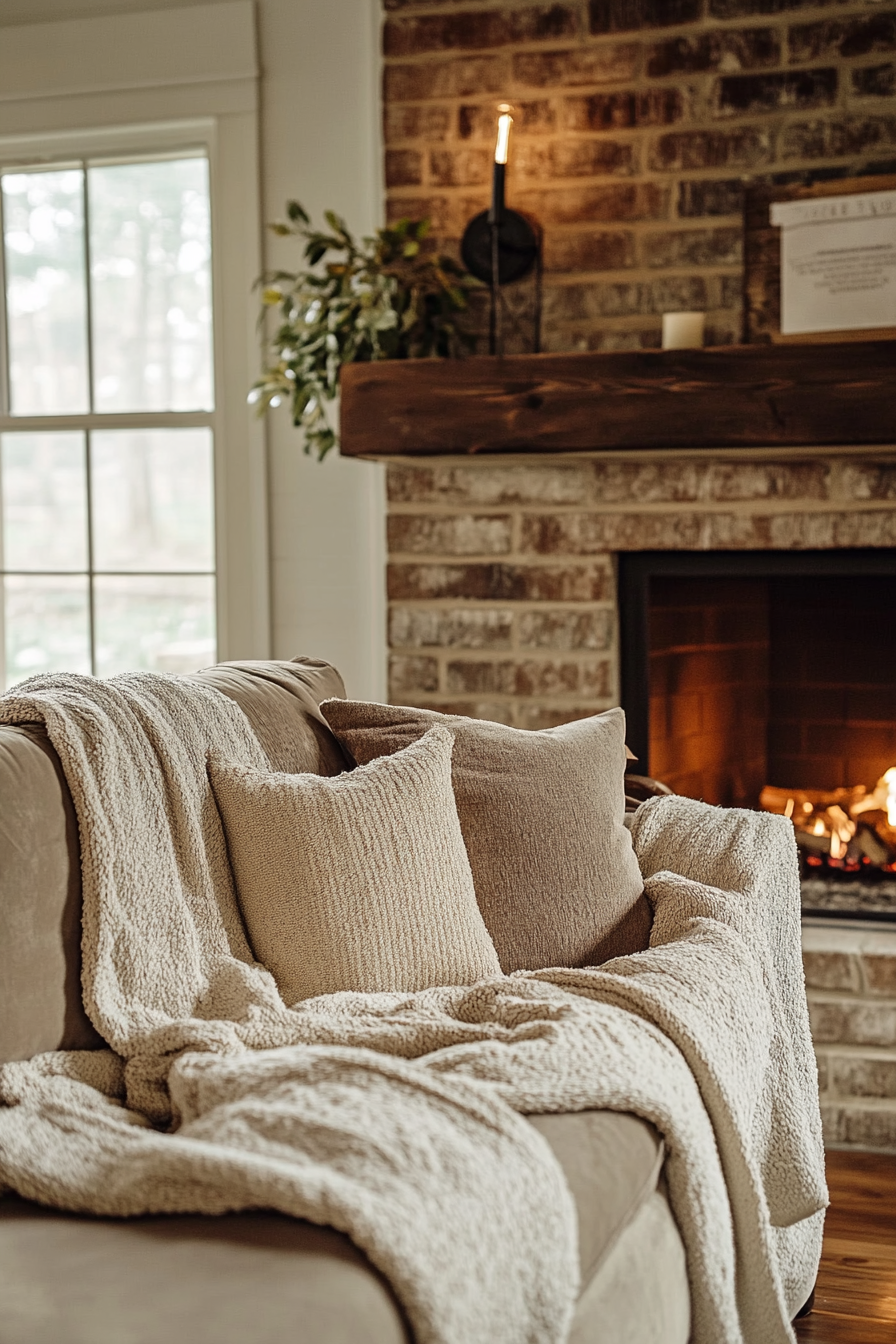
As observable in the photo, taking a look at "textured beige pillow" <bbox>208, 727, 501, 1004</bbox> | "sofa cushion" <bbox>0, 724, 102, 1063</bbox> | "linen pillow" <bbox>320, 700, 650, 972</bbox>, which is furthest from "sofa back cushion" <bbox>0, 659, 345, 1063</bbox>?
"linen pillow" <bbox>320, 700, 650, 972</bbox>

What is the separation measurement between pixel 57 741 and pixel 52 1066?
0.35 meters

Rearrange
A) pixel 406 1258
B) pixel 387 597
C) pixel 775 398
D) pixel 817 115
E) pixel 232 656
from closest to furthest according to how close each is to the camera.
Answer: pixel 406 1258 → pixel 775 398 → pixel 817 115 → pixel 387 597 → pixel 232 656

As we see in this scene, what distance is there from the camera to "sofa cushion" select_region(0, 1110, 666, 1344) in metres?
0.93

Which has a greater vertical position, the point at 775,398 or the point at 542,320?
the point at 542,320

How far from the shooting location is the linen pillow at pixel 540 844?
5.98 ft

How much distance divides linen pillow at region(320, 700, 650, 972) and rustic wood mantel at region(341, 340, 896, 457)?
942 millimetres

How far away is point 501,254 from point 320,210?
1.70 feet

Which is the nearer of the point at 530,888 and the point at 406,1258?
the point at 406,1258

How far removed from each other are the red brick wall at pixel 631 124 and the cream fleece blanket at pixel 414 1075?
139 cm

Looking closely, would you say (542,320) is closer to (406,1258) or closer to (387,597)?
(387,597)

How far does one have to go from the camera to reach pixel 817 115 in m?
2.83

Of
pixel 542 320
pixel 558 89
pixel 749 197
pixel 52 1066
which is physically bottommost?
pixel 52 1066

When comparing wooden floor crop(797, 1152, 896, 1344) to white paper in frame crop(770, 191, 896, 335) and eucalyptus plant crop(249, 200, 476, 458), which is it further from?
eucalyptus plant crop(249, 200, 476, 458)

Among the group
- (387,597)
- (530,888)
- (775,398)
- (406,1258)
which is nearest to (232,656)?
(387,597)
